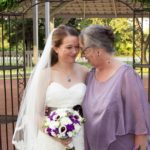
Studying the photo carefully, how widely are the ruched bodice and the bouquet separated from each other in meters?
0.14

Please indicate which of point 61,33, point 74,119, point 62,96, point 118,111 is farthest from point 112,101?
point 61,33

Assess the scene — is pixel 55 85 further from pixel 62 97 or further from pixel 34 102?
pixel 34 102

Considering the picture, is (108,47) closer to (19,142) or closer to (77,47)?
(77,47)

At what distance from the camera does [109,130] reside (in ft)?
9.52

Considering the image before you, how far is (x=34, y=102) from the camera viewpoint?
328 cm

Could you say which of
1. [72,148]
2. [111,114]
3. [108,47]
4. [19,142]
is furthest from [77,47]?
[19,142]

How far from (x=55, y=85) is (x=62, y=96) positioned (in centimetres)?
11

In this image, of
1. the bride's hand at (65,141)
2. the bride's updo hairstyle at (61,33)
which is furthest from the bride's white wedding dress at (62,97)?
the bride's updo hairstyle at (61,33)

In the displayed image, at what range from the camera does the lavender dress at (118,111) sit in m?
2.82

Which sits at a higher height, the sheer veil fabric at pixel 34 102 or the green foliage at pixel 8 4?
the green foliage at pixel 8 4

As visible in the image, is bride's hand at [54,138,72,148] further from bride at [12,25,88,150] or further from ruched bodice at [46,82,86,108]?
ruched bodice at [46,82,86,108]

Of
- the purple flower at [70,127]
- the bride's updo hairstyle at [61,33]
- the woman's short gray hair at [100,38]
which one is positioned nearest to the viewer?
the woman's short gray hair at [100,38]

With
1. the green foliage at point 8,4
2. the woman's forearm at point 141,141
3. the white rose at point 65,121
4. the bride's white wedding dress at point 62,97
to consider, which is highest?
the green foliage at point 8,4

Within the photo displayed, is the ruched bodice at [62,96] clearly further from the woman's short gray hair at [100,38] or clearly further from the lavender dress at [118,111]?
the woman's short gray hair at [100,38]
